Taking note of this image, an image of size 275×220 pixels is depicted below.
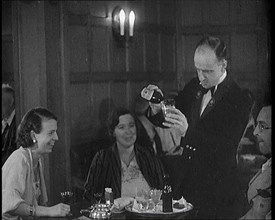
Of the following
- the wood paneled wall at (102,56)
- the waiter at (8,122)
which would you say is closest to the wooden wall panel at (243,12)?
the wood paneled wall at (102,56)

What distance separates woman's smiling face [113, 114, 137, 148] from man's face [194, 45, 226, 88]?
0.24m

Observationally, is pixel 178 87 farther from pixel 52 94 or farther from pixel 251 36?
pixel 52 94

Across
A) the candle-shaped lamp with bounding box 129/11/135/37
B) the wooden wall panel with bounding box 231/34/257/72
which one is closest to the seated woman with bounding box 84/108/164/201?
the candle-shaped lamp with bounding box 129/11/135/37

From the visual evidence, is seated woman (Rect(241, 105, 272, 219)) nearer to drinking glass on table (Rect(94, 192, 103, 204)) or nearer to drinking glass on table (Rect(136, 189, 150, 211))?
drinking glass on table (Rect(136, 189, 150, 211))

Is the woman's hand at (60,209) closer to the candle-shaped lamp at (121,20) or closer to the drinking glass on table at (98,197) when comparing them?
the drinking glass on table at (98,197)

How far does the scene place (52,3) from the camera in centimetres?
162

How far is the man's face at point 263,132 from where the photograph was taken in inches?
64.5

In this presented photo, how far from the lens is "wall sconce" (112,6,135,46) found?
164cm

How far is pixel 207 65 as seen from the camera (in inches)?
64.9

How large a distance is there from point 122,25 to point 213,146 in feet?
1.44

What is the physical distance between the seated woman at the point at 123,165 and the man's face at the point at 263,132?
0.97 ft

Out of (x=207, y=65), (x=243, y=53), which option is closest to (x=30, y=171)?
(x=207, y=65)

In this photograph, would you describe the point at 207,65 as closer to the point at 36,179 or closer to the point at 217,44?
the point at 217,44

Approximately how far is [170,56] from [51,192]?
1.73 ft
